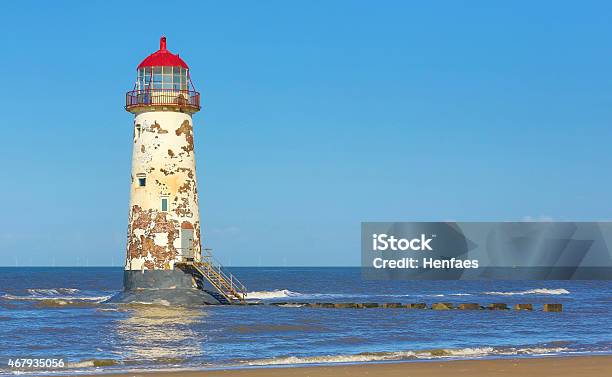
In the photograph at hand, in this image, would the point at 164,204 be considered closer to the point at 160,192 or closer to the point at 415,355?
the point at 160,192

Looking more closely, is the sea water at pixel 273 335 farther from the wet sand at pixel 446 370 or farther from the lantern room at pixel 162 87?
the lantern room at pixel 162 87

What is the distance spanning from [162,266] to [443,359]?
67.2 ft

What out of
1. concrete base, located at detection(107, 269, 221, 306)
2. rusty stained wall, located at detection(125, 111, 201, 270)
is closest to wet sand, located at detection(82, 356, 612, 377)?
concrete base, located at detection(107, 269, 221, 306)

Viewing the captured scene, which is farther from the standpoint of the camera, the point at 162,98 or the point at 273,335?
the point at 162,98

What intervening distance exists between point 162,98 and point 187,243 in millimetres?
7058

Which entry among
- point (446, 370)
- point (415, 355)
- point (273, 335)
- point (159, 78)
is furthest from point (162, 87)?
point (446, 370)

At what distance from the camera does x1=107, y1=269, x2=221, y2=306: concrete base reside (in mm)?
43906

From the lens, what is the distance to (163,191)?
44.4 m

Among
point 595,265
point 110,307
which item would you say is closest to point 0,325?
point 110,307

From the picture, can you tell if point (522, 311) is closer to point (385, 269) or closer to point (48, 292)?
point (48, 292)

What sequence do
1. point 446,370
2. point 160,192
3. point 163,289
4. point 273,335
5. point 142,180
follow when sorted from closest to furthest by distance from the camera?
1. point 446,370
2. point 273,335
3. point 163,289
4. point 160,192
5. point 142,180

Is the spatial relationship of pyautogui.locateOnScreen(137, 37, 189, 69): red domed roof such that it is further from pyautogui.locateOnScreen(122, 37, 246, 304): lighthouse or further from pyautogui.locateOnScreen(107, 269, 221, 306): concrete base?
pyautogui.locateOnScreen(107, 269, 221, 306): concrete base

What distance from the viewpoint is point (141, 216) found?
4462 centimetres

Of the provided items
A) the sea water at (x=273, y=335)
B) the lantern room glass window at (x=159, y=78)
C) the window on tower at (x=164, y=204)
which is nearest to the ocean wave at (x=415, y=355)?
the sea water at (x=273, y=335)
